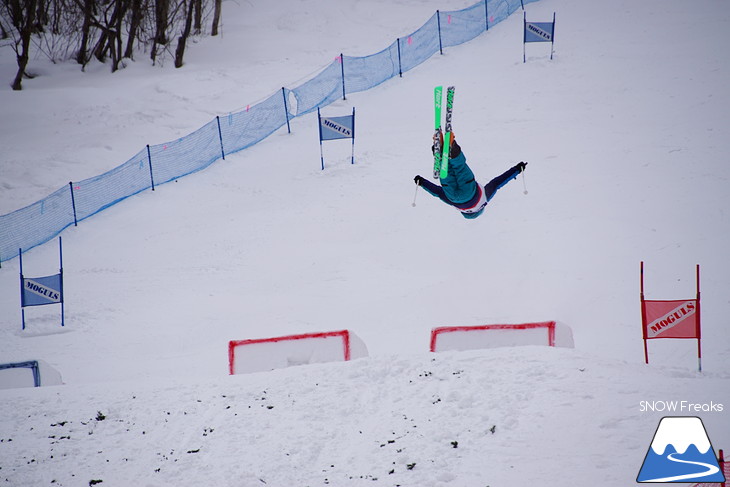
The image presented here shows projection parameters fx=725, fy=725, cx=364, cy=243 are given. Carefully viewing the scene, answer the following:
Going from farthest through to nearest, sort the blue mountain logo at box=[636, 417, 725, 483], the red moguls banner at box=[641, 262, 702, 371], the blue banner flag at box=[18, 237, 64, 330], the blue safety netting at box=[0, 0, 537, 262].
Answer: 1. the blue safety netting at box=[0, 0, 537, 262]
2. the blue banner flag at box=[18, 237, 64, 330]
3. the red moguls banner at box=[641, 262, 702, 371]
4. the blue mountain logo at box=[636, 417, 725, 483]

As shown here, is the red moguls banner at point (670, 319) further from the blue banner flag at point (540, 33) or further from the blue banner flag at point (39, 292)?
the blue banner flag at point (540, 33)

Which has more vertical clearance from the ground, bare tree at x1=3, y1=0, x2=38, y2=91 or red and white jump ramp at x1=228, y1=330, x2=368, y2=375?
bare tree at x1=3, y1=0, x2=38, y2=91

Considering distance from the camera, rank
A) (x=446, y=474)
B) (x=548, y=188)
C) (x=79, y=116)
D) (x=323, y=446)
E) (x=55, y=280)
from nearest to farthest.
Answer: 1. (x=446, y=474)
2. (x=323, y=446)
3. (x=55, y=280)
4. (x=548, y=188)
5. (x=79, y=116)

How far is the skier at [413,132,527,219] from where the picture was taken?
908cm

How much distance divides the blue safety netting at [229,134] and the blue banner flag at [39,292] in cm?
358

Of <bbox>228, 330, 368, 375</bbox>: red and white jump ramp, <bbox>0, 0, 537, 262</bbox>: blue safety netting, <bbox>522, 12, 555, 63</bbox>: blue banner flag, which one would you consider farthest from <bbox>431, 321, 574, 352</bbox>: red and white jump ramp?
<bbox>522, 12, 555, 63</bbox>: blue banner flag

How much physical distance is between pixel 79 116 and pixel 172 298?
37.8 ft

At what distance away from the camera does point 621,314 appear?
1151 centimetres

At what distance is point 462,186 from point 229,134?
11693 mm

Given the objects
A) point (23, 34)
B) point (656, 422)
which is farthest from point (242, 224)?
point (23, 34)

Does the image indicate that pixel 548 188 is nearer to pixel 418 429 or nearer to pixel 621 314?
pixel 621 314

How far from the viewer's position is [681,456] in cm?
532
